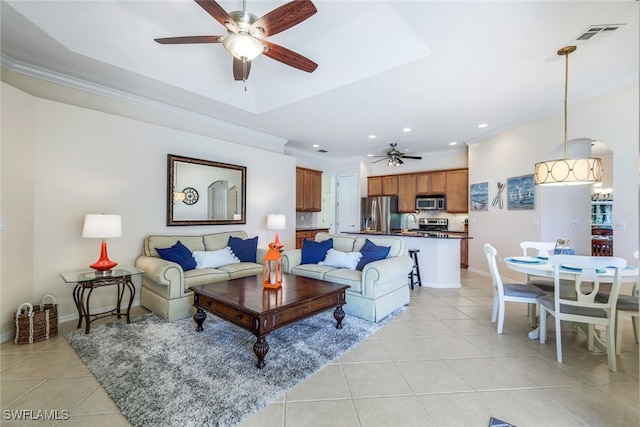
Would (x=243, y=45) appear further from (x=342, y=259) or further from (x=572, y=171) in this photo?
(x=572, y=171)

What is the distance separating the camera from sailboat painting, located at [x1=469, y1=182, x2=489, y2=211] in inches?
217

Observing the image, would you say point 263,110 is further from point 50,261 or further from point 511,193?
point 511,193

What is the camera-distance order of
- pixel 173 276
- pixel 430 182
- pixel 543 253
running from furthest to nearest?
1. pixel 430 182
2. pixel 543 253
3. pixel 173 276

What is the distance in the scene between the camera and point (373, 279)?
313 cm

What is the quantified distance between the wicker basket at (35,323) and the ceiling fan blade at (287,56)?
3.34 m

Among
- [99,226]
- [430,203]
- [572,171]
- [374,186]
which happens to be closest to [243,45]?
[99,226]

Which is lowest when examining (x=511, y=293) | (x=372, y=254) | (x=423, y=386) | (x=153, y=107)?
(x=423, y=386)

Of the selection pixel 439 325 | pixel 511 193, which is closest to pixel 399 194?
pixel 511 193

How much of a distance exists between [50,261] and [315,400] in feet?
11.0

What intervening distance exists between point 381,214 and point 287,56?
537 centimetres

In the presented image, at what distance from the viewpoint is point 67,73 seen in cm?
323

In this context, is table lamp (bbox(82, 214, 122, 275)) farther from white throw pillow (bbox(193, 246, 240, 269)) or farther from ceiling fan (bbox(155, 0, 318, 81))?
ceiling fan (bbox(155, 0, 318, 81))

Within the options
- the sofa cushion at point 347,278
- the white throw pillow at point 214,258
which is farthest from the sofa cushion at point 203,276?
the sofa cushion at point 347,278

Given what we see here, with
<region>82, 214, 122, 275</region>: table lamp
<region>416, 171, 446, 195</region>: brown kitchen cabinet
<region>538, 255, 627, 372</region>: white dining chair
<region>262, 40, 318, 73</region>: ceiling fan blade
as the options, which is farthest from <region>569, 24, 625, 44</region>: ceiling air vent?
<region>82, 214, 122, 275</region>: table lamp
